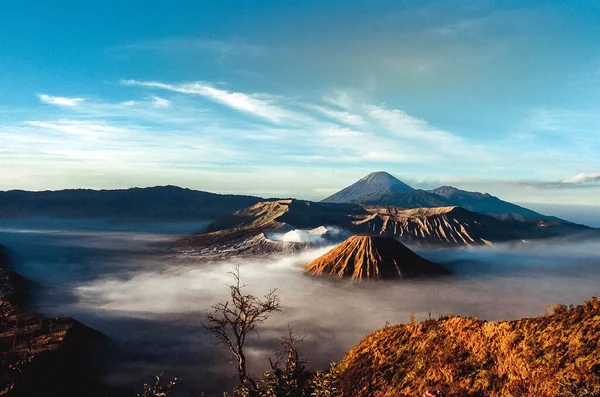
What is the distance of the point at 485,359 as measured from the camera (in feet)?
66.0

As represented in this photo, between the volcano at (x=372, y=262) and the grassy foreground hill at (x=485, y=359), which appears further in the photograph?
the volcano at (x=372, y=262)

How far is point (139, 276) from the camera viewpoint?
138 meters

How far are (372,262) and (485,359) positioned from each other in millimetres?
119762

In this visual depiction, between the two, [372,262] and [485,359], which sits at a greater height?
[485,359]

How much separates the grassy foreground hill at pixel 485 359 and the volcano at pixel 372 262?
11009cm

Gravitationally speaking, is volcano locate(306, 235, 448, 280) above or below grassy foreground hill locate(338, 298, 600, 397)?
below

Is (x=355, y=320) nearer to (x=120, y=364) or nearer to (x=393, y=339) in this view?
(x=120, y=364)

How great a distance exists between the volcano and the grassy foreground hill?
110087mm

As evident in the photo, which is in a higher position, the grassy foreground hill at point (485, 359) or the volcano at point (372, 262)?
the grassy foreground hill at point (485, 359)

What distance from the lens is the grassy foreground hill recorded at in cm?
1697

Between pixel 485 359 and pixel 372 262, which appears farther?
pixel 372 262

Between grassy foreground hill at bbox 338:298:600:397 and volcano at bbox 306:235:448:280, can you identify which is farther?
volcano at bbox 306:235:448:280

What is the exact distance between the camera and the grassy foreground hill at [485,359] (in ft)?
55.7

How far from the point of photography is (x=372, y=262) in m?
138
